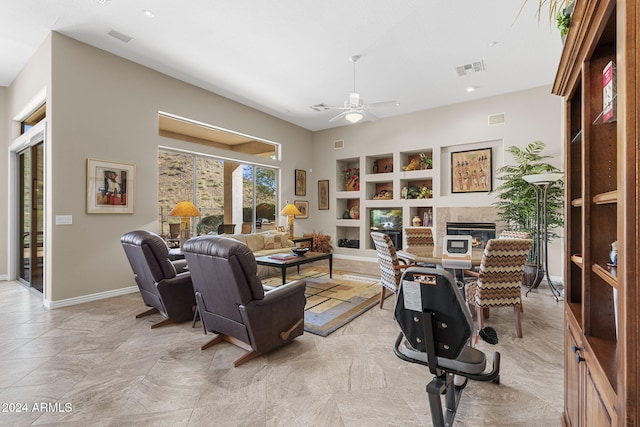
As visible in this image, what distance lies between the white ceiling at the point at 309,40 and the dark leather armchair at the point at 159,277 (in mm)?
2676

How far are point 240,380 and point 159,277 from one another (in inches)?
58.7

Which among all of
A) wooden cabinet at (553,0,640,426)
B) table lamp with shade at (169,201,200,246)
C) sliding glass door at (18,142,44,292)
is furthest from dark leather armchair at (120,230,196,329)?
wooden cabinet at (553,0,640,426)

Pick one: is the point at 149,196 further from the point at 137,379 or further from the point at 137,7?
the point at 137,379

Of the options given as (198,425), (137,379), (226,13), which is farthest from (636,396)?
(226,13)

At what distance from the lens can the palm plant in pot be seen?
5.04 m

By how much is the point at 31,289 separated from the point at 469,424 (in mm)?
6069

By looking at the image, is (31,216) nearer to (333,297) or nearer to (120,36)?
(120,36)

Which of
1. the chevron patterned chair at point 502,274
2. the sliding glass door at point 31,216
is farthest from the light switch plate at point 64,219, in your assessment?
the chevron patterned chair at point 502,274

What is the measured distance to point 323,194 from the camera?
28.6ft

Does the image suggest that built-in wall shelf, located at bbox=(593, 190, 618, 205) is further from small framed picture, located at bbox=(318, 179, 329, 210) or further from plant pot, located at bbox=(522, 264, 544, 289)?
small framed picture, located at bbox=(318, 179, 329, 210)

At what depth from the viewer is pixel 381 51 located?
4496mm

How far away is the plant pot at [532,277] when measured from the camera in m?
4.82

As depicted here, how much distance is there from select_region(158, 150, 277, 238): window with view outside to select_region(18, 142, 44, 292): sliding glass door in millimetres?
1666

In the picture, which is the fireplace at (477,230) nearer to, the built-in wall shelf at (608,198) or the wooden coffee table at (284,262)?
the wooden coffee table at (284,262)
